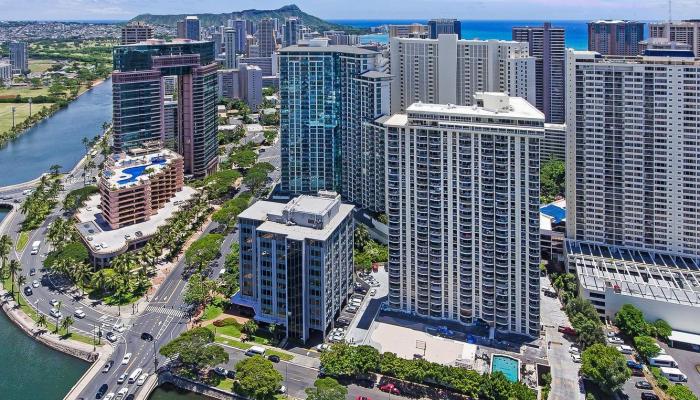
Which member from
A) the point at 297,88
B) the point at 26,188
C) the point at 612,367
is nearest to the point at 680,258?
the point at 612,367

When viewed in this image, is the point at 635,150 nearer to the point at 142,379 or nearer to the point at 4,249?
the point at 142,379

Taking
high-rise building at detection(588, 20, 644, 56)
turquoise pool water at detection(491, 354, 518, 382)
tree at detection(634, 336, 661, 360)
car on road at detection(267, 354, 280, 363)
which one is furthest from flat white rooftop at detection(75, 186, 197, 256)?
high-rise building at detection(588, 20, 644, 56)

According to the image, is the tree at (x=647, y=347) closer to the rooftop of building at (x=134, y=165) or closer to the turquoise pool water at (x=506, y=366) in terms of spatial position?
the turquoise pool water at (x=506, y=366)

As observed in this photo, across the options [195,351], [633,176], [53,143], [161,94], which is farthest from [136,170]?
[53,143]

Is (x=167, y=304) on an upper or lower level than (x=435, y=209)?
lower

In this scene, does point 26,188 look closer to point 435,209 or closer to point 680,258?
point 435,209

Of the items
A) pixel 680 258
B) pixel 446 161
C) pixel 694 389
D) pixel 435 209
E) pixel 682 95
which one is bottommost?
pixel 694 389
